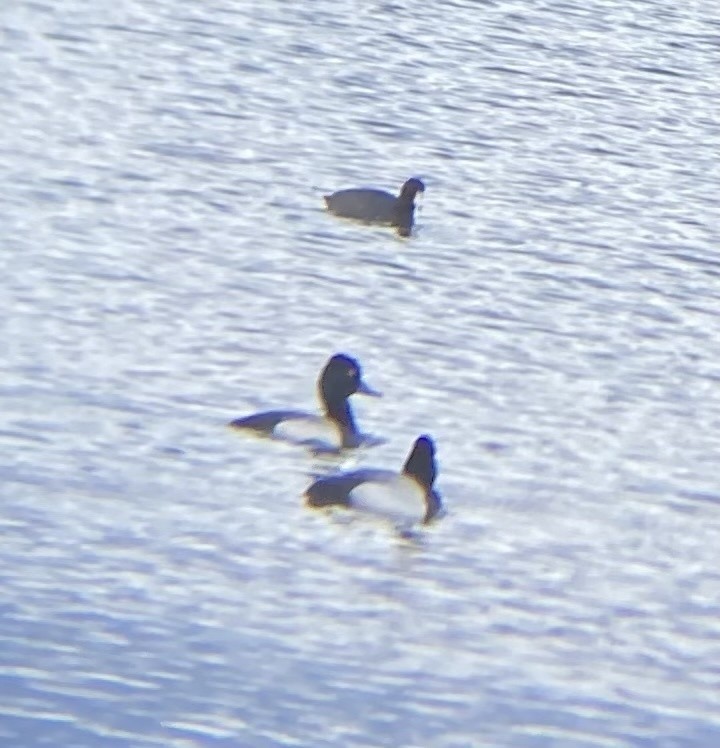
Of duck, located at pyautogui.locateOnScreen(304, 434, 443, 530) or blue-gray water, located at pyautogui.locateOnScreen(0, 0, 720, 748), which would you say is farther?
duck, located at pyautogui.locateOnScreen(304, 434, 443, 530)

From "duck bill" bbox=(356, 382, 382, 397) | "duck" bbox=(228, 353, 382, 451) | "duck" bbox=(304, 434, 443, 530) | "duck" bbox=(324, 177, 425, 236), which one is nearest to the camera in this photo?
"duck" bbox=(304, 434, 443, 530)

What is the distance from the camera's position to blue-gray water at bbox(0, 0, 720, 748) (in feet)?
34.8

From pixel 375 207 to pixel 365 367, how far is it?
362 centimetres

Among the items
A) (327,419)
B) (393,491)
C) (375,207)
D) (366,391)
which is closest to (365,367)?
(366,391)

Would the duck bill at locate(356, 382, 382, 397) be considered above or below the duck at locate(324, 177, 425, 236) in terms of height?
above

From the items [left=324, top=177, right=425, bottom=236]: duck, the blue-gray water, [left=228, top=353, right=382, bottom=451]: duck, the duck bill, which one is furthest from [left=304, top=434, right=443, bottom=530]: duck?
[left=324, top=177, right=425, bottom=236]: duck

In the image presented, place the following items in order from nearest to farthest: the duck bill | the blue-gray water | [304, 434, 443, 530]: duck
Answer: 1. the blue-gray water
2. [304, 434, 443, 530]: duck
3. the duck bill

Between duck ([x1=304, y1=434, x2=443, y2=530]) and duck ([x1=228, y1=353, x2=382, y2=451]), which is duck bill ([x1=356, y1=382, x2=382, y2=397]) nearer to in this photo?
duck ([x1=228, y1=353, x2=382, y2=451])

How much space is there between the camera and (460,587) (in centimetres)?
1173

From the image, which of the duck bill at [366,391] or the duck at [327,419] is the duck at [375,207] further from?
the duck at [327,419]

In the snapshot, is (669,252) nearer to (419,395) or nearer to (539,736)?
(419,395)

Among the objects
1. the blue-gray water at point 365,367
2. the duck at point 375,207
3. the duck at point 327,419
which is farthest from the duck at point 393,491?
the duck at point 375,207

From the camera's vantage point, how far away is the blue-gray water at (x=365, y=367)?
10609 mm

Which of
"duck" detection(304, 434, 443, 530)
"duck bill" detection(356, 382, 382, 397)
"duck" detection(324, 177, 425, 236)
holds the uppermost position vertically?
"duck" detection(304, 434, 443, 530)
